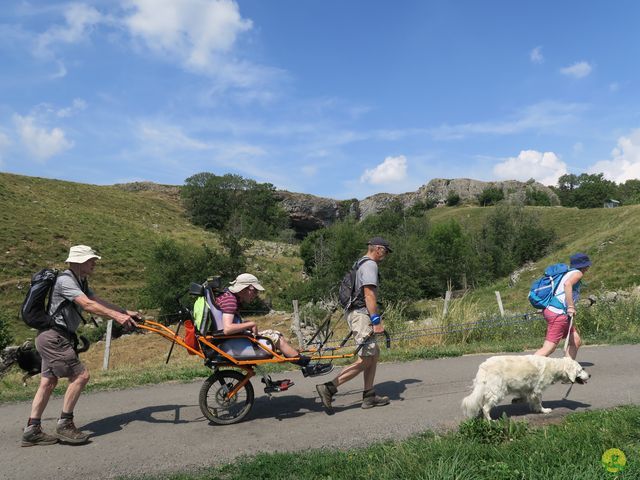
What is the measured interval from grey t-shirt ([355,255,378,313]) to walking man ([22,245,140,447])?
9.12 ft

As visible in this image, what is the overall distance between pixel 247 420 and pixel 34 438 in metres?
2.34

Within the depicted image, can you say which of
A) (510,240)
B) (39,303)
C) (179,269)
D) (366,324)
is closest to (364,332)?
(366,324)

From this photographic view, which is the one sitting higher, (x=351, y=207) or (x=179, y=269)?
(x=351, y=207)

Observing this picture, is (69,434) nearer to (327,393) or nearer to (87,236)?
(327,393)

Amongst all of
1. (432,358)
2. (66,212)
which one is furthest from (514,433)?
(66,212)

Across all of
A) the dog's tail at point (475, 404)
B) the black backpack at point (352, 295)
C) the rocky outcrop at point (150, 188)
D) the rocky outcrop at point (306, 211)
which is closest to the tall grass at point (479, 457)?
the dog's tail at point (475, 404)

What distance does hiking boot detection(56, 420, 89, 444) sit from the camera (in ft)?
17.6

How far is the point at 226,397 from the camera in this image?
610 centimetres

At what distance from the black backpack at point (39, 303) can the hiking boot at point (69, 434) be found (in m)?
1.09

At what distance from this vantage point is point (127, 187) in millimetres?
130875

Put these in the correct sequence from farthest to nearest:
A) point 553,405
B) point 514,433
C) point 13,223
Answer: point 13,223
point 553,405
point 514,433

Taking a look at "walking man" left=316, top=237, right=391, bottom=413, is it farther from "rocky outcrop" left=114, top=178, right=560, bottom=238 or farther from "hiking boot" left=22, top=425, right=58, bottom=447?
"rocky outcrop" left=114, top=178, right=560, bottom=238

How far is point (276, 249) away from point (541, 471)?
246 ft

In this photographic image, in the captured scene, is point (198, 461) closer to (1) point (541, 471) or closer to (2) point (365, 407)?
(2) point (365, 407)
